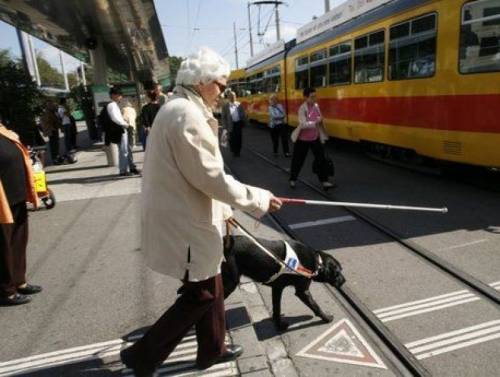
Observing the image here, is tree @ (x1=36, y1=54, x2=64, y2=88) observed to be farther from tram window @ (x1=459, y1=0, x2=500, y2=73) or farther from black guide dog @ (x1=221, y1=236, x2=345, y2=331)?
black guide dog @ (x1=221, y1=236, x2=345, y2=331)

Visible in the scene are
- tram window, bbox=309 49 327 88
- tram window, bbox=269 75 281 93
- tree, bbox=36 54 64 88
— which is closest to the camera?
tram window, bbox=309 49 327 88

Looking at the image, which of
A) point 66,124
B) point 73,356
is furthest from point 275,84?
point 73,356

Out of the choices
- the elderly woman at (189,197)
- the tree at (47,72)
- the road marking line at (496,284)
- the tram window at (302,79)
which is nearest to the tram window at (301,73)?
the tram window at (302,79)

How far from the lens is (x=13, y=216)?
13.9 feet

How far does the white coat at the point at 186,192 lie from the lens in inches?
93.1

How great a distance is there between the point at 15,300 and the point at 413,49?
762 centimetres

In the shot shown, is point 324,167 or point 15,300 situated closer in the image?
point 15,300

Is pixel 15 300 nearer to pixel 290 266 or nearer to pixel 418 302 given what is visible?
pixel 290 266

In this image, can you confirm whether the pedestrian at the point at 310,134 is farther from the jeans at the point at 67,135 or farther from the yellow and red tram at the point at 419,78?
the jeans at the point at 67,135

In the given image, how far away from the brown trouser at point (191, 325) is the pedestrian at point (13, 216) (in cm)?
196

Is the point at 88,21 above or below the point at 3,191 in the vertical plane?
above

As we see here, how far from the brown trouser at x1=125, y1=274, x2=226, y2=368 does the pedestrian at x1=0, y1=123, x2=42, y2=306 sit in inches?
77.1

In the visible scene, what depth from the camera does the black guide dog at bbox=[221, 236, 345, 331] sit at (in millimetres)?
3244

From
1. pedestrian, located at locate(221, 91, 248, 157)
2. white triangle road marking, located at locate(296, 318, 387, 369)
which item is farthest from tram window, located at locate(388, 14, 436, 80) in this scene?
white triangle road marking, located at locate(296, 318, 387, 369)
